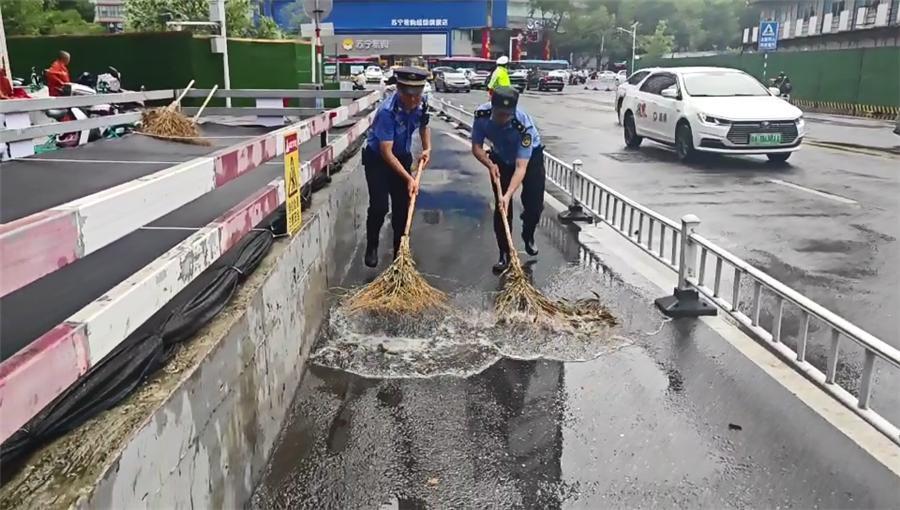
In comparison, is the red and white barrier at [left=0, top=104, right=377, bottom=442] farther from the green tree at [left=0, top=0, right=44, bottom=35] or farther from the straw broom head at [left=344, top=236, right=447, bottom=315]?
the green tree at [left=0, top=0, right=44, bottom=35]

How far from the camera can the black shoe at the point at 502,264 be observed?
20.9 ft

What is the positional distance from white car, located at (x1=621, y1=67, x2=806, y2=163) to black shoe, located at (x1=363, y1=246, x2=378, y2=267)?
838cm

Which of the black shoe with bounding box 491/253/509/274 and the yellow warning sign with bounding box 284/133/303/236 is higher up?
the yellow warning sign with bounding box 284/133/303/236

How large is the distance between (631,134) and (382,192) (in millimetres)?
11245

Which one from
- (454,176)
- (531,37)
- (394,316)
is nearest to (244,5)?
→ (454,176)

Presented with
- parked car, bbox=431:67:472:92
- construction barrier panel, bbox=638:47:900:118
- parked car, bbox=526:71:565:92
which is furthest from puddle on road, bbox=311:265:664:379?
parked car, bbox=526:71:565:92

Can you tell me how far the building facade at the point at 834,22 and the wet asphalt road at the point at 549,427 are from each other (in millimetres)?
45442

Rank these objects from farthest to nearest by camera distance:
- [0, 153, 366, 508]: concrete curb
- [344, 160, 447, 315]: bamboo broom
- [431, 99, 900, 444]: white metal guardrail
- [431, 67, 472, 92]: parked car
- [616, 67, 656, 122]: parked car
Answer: [431, 67, 472, 92]: parked car → [616, 67, 656, 122]: parked car → [344, 160, 447, 315]: bamboo broom → [431, 99, 900, 444]: white metal guardrail → [0, 153, 366, 508]: concrete curb

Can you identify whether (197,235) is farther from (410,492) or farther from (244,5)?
(244,5)

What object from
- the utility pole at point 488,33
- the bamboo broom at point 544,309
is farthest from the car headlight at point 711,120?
the utility pole at point 488,33

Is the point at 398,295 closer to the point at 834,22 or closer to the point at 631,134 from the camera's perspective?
the point at 631,134

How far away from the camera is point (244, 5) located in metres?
31.9

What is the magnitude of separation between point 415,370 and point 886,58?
2995 centimetres

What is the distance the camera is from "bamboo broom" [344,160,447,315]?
5.20m
